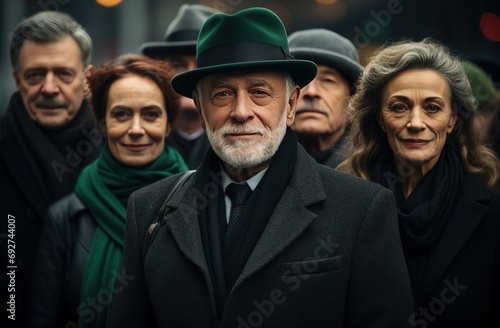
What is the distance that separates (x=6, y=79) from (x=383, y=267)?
9.88m

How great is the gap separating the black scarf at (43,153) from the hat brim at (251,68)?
4.48 ft

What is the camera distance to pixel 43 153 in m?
4.16

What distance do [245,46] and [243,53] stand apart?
41mm

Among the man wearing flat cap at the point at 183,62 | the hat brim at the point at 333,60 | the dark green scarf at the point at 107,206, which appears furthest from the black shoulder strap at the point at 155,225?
the man wearing flat cap at the point at 183,62

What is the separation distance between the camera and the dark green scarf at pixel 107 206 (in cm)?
366

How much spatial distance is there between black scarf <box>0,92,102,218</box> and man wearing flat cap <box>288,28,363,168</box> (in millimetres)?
1447

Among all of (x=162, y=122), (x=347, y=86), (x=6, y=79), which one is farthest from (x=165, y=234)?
(x=6, y=79)

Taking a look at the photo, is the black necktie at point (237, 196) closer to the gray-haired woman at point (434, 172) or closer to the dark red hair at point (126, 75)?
the gray-haired woman at point (434, 172)

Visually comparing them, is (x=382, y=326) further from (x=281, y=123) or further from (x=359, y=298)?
(x=281, y=123)

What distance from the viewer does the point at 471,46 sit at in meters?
8.34

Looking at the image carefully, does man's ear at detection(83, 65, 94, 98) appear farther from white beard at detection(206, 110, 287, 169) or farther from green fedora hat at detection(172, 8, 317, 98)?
white beard at detection(206, 110, 287, 169)

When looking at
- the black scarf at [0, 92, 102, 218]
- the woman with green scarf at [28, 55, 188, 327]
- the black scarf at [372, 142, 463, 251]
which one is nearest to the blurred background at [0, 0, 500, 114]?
the black scarf at [0, 92, 102, 218]

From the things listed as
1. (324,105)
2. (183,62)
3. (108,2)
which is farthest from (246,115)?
(108,2)

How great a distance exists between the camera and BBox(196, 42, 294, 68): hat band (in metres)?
2.96
